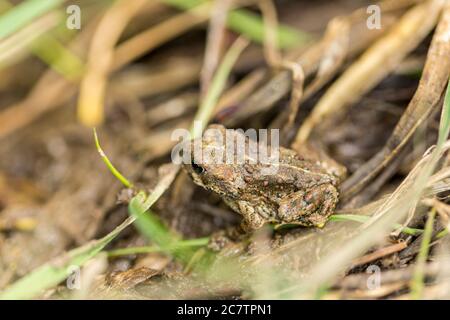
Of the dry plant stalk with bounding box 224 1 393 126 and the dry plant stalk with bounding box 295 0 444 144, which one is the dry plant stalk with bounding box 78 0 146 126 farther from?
the dry plant stalk with bounding box 295 0 444 144

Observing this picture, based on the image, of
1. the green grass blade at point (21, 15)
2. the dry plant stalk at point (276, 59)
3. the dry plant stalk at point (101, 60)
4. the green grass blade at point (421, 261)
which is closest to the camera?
the green grass blade at point (421, 261)

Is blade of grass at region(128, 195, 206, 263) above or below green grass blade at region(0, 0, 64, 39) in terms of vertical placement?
below

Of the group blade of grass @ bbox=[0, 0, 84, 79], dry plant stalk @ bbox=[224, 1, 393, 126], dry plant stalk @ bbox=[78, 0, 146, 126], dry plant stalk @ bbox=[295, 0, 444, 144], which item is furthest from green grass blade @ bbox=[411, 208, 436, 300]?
blade of grass @ bbox=[0, 0, 84, 79]

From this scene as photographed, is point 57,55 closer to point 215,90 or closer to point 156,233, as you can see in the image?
point 215,90

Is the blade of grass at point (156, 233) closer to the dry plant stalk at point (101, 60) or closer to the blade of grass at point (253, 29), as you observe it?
the dry plant stalk at point (101, 60)

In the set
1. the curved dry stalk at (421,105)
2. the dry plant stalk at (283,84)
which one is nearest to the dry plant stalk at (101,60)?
the dry plant stalk at (283,84)

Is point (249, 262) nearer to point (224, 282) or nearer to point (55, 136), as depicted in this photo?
point (224, 282)

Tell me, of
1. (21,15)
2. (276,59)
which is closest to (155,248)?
(21,15)
